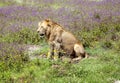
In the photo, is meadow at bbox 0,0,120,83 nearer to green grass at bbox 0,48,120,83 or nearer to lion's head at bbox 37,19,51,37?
green grass at bbox 0,48,120,83

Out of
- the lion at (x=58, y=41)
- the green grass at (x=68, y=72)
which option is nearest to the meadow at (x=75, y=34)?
the green grass at (x=68, y=72)

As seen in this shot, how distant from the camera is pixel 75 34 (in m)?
13.8

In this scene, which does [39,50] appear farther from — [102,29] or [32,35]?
[102,29]

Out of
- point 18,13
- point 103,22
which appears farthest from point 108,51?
point 18,13

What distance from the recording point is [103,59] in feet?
36.3

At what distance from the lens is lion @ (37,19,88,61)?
1139cm

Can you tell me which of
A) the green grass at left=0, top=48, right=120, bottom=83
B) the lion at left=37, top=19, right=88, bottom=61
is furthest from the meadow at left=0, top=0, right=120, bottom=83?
the lion at left=37, top=19, right=88, bottom=61

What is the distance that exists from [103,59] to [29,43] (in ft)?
12.6

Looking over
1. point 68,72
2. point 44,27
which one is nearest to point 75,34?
point 44,27

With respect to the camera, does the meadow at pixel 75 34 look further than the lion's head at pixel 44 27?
No

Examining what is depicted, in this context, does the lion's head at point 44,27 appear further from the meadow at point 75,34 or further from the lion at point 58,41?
the meadow at point 75,34

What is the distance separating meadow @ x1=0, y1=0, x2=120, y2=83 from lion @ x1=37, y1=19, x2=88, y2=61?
0.42 meters

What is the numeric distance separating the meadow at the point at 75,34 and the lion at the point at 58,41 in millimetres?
418

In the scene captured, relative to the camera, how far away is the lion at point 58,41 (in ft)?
37.4
